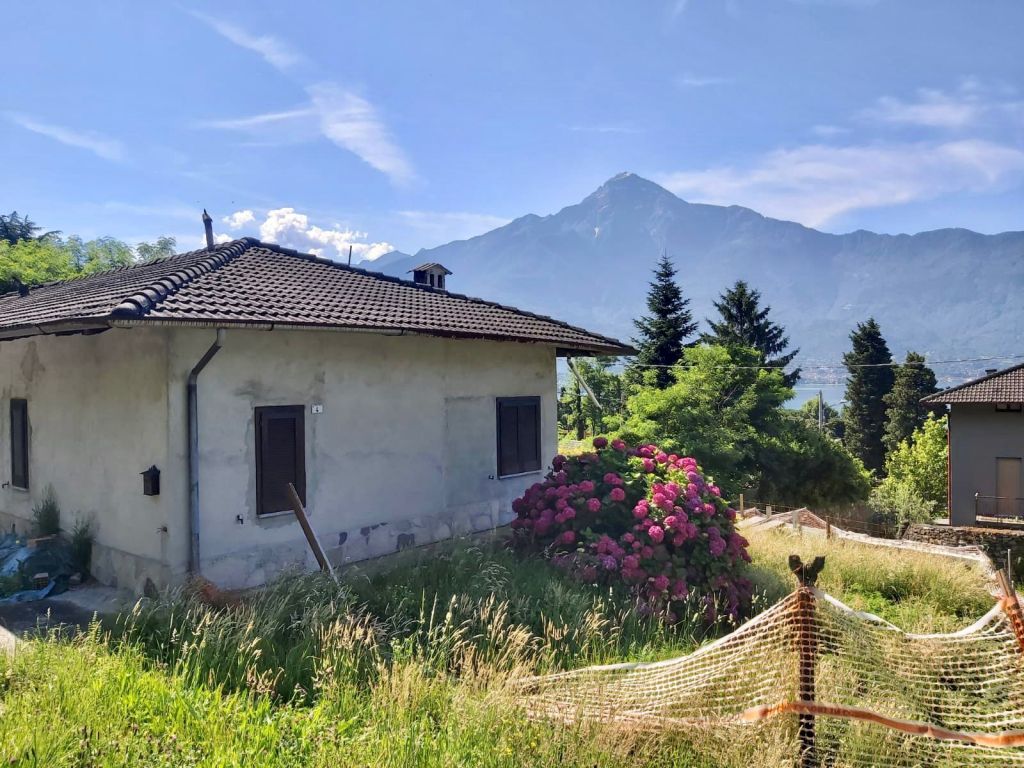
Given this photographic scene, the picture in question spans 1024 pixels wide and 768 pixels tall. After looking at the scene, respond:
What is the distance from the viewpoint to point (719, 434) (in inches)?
1057

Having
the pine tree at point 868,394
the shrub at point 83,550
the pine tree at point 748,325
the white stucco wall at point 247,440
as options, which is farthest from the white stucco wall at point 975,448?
the shrub at point 83,550

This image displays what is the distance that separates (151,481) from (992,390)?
1191 inches

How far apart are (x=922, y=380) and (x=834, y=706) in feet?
150

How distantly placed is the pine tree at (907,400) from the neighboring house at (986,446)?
14.2 meters

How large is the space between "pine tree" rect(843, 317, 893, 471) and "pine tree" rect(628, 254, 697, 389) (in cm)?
1351

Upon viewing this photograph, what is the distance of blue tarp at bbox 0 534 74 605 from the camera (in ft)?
26.1

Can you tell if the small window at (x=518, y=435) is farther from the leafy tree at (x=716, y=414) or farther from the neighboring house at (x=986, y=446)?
the neighboring house at (x=986, y=446)

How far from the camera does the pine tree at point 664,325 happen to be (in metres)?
37.2

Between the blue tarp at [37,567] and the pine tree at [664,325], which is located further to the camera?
the pine tree at [664,325]

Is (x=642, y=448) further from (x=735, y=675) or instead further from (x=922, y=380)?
(x=922, y=380)

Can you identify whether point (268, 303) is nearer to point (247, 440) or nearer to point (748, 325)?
point (247, 440)

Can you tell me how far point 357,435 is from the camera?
9.23m

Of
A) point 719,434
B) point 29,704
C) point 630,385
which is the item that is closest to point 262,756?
point 29,704

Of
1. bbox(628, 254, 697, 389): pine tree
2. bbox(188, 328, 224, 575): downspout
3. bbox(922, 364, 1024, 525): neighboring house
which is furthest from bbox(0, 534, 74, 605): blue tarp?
bbox(628, 254, 697, 389): pine tree
